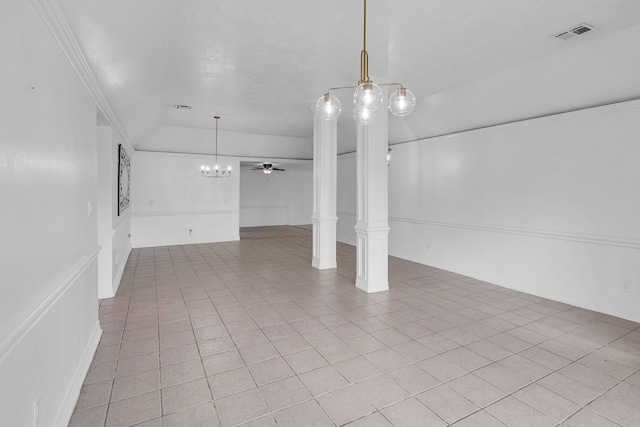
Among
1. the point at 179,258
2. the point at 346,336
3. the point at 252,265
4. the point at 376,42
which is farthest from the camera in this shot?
the point at 179,258

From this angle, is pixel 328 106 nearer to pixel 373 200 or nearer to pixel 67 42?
pixel 67 42

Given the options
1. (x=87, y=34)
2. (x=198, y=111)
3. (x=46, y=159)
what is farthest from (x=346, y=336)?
(x=198, y=111)

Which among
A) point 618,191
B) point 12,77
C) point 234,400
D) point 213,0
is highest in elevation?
point 213,0

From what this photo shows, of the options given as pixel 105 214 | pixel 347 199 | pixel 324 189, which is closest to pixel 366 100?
pixel 324 189

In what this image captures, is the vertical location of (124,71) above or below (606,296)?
above

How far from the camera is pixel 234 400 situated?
2281 mm

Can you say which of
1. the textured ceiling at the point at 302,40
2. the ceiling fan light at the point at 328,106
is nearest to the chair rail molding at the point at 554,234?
the textured ceiling at the point at 302,40

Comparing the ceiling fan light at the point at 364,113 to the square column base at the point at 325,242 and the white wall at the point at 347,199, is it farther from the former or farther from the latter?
the white wall at the point at 347,199

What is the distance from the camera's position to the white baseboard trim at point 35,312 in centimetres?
128

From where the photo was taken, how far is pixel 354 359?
9.30ft

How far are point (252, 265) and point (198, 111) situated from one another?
3.28 m

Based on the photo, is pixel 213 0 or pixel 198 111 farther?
pixel 198 111

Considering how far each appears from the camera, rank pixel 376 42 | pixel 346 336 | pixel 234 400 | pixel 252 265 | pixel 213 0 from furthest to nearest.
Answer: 1. pixel 252 265
2. pixel 376 42
3. pixel 346 336
4. pixel 213 0
5. pixel 234 400

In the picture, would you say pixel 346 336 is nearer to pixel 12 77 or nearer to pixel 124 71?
pixel 12 77
